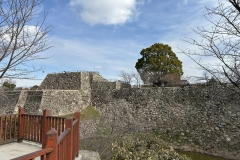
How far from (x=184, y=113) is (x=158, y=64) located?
841 centimetres

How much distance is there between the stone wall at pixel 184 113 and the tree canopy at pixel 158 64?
4826 mm

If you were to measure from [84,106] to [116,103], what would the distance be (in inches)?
114

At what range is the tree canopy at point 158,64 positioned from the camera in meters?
20.6

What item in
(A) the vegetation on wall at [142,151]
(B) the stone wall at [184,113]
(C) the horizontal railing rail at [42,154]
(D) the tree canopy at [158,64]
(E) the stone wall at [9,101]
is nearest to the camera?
(C) the horizontal railing rail at [42,154]

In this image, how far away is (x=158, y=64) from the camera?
68.8 feet

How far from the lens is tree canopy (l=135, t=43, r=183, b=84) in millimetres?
20625

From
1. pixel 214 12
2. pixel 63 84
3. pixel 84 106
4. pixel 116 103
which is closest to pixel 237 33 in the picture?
pixel 214 12

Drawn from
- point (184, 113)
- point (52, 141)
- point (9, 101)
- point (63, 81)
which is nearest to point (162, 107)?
point (184, 113)

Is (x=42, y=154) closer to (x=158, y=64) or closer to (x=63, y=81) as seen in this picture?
(x=63, y=81)

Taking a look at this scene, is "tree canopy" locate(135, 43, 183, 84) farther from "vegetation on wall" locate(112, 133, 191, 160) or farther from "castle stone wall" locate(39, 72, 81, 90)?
"vegetation on wall" locate(112, 133, 191, 160)

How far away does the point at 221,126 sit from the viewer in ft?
39.0

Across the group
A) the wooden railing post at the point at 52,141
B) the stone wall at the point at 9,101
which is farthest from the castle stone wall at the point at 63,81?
the wooden railing post at the point at 52,141

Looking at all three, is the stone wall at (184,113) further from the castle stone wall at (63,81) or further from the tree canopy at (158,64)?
the tree canopy at (158,64)

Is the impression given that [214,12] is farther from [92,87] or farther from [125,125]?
[92,87]
